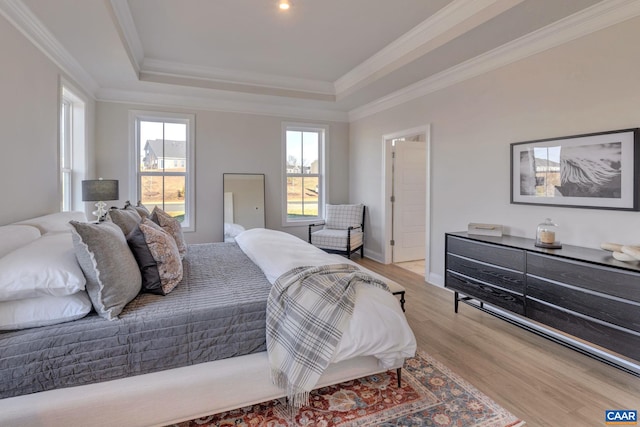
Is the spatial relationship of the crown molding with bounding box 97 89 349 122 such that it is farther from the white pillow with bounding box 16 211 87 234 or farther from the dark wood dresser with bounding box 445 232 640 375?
the dark wood dresser with bounding box 445 232 640 375

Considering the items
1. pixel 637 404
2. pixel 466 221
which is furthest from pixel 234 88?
pixel 637 404

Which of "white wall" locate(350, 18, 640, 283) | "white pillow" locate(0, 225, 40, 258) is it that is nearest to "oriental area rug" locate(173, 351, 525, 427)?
"white pillow" locate(0, 225, 40, 258)

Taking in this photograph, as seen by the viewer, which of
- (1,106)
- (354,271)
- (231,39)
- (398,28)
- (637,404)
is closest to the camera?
(637,404)

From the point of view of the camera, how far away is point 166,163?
4.91 metres

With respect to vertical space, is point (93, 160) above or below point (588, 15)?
below

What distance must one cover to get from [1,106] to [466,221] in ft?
14.1

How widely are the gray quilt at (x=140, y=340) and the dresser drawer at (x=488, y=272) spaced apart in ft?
6.76

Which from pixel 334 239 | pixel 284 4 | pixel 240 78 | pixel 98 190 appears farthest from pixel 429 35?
pixel 98 190

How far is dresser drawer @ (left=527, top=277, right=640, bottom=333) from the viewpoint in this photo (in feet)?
6.40

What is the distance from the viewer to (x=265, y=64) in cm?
425

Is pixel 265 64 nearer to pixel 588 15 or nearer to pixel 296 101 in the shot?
pixel 296 101

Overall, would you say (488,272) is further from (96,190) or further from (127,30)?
(127,30)

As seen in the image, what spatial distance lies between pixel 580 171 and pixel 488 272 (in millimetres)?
1093

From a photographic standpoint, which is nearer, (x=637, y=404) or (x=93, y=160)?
(x=637, y=404)
